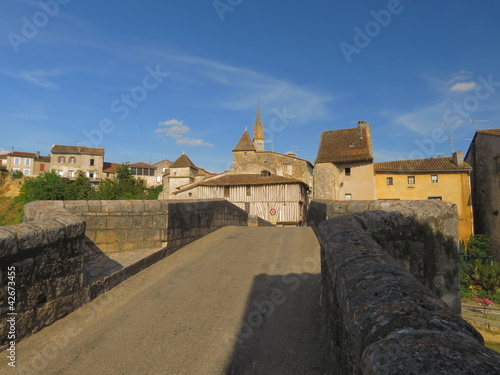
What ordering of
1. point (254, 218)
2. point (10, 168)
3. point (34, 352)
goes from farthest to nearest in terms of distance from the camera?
point (10, 168) → point (254, 218) → point (34, 352)

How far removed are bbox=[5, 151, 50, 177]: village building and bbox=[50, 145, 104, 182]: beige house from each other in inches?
359

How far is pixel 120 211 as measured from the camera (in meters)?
6.95

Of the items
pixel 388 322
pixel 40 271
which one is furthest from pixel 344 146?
pixel 388 322

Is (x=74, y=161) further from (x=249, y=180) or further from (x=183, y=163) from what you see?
(x=249, y=180)

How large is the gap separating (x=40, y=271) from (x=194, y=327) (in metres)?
2.08

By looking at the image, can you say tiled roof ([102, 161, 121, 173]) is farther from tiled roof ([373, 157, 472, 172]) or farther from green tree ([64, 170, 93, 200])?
tiled roof ([373, 157, 472, 172])

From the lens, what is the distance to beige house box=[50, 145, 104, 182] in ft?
192

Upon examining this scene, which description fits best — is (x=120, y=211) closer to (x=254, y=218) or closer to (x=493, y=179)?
(x=254, y=218)

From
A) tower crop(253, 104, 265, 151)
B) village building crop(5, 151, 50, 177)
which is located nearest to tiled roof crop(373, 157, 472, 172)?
tower crop(253, 104, 265, 151)

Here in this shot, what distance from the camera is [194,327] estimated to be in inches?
165

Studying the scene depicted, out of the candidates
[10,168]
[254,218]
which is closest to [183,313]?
[254,218]

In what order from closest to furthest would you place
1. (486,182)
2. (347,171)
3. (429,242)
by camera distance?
1. (429,242)
2. (486,182)
3. (347,171)

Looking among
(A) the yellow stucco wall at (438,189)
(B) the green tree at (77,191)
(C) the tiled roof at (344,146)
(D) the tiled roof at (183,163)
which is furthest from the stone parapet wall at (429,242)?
(D) the tiled roof at (183,163)

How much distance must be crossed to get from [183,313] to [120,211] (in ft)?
10.8
